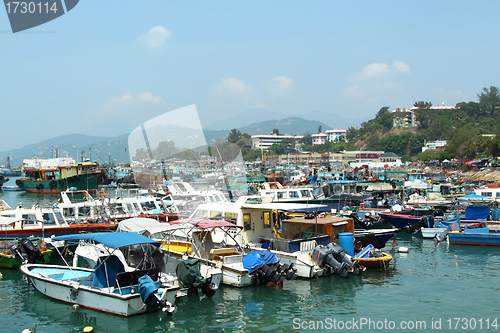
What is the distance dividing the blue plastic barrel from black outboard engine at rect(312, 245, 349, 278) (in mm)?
1366

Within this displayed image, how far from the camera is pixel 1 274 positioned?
1606 cm

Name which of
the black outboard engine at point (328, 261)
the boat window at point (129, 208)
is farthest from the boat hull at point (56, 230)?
the black outboard engine at point (328, 261)

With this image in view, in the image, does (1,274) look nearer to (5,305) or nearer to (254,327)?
(5,305)

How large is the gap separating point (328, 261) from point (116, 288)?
302 inches

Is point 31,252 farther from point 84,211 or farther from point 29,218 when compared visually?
point 84,211

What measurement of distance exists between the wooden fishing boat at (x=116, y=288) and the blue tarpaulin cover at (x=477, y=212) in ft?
72.2

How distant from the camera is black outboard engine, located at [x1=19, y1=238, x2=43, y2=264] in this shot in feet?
55.2

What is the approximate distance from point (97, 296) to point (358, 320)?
24.0 feet

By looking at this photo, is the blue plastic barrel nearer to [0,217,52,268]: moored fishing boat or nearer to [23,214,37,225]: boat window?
[0,217,52,268]: moored fishing boat

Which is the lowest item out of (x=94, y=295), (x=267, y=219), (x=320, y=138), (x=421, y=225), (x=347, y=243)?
(x=421, y=225)

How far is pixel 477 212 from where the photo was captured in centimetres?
2639

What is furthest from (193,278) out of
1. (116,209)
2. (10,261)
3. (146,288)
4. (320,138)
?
(320,138)

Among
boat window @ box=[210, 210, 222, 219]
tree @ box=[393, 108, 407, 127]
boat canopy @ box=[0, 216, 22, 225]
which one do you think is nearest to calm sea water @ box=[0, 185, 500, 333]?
boat canopy @ box=[0, 216, 22, 225]

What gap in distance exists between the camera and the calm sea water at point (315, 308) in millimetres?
10969
